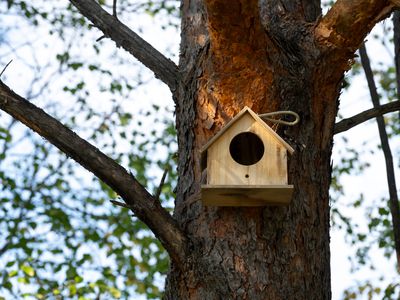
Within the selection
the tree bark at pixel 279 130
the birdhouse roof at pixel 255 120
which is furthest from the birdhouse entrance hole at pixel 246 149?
the birdhouse roof at pixel 255 120

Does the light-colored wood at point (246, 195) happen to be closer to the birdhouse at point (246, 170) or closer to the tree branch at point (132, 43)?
the birdhouse at point (246, 170)

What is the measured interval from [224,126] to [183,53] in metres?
0.66

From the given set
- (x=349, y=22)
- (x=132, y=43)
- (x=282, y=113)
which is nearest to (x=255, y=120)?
(x=282, y=113)

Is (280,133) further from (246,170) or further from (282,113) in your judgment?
(246,170)

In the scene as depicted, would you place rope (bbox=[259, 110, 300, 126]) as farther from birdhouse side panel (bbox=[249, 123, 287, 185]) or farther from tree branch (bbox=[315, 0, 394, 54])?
tree branch (bbox=[315, 0, 394, 54])

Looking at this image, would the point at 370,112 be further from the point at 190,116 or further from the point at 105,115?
the point at 105,115

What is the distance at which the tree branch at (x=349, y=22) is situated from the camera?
2.96m

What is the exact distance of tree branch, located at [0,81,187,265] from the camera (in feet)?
9.07

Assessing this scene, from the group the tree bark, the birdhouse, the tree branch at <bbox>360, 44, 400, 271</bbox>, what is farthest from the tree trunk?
the tree branch at <bbox>360, 44, 400, 271</bbox>

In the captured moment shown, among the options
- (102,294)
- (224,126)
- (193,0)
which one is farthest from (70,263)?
(224,126)

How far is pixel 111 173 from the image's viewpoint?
9.14 feet

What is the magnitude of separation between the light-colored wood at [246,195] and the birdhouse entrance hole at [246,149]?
42 centimetres

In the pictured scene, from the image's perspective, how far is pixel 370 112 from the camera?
3.47 meters

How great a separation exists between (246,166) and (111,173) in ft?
1.66
